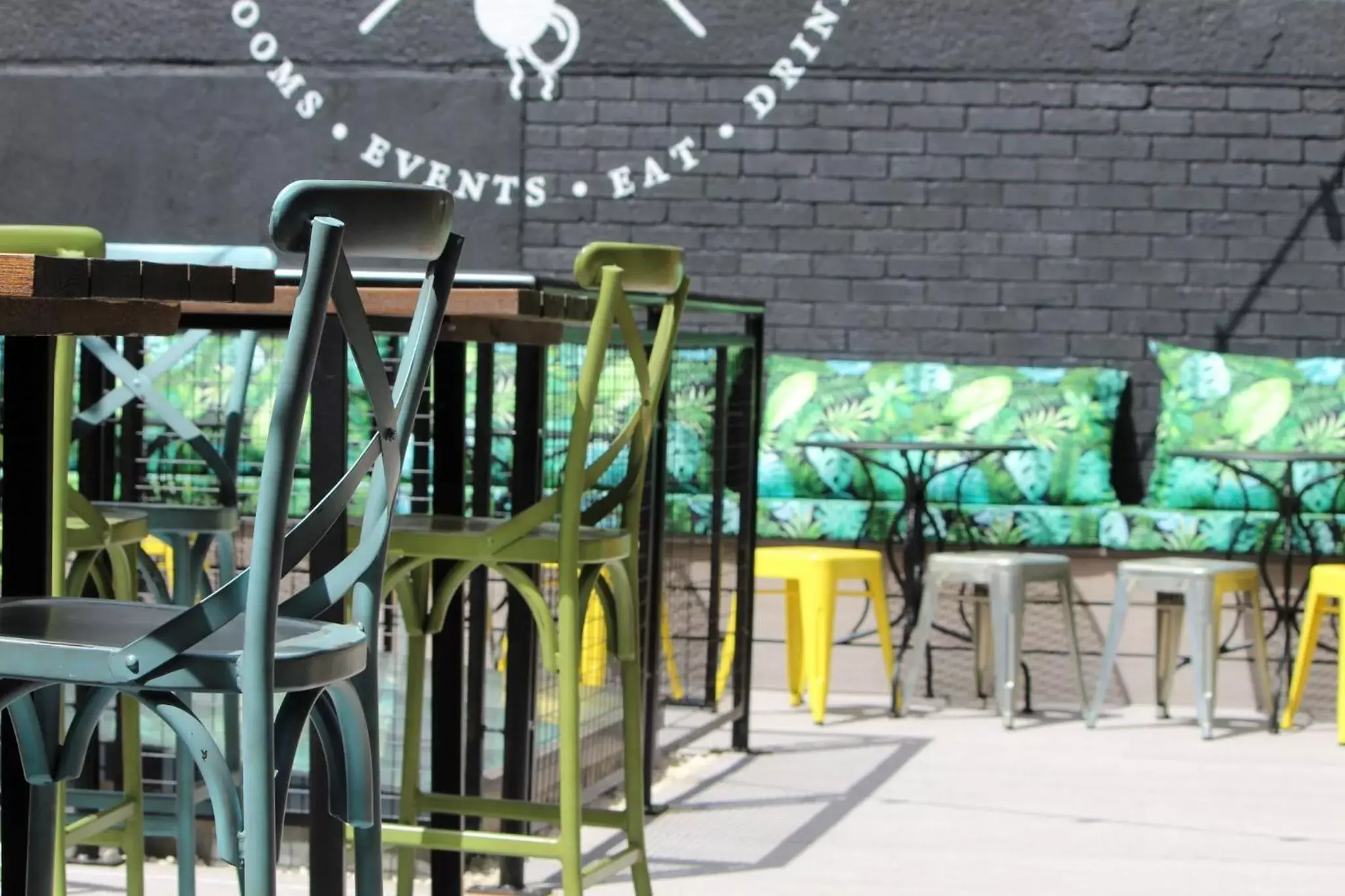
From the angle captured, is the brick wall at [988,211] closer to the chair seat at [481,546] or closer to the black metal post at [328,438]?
the chair seat at [481,546]

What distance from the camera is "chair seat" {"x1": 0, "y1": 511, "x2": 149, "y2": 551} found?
248 cm

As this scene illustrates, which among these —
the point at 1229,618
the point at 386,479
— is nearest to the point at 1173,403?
the point at 1229,618

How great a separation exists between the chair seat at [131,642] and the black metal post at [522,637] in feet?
3.75

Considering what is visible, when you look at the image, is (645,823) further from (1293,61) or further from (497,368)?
(1293,61)

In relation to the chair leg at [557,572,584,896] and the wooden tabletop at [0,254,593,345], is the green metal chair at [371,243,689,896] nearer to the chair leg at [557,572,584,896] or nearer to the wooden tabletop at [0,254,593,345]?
the chair leg at [557,572,584,896]

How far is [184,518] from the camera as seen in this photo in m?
2.79

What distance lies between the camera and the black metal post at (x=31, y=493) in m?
1.89

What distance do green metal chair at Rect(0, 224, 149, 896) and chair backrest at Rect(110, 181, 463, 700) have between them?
568mm

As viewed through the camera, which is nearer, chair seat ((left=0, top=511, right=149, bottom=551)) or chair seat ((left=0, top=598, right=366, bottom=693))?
chair seat ((left=0, top=598, right=366, bottom=693))

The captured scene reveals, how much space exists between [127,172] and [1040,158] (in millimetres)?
3098

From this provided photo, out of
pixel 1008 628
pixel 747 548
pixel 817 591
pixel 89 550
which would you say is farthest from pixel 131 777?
pixel 1008 628

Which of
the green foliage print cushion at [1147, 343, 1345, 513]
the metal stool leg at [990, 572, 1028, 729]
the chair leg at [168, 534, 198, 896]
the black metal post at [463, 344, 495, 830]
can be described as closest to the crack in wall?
the green foliage print cushion at [1147, 343, 1345, 513]

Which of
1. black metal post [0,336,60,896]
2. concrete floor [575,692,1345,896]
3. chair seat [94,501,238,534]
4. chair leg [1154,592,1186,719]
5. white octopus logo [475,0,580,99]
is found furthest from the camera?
white octopus logo [475,0,580,99]

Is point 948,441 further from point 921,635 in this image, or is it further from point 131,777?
point 131,777
